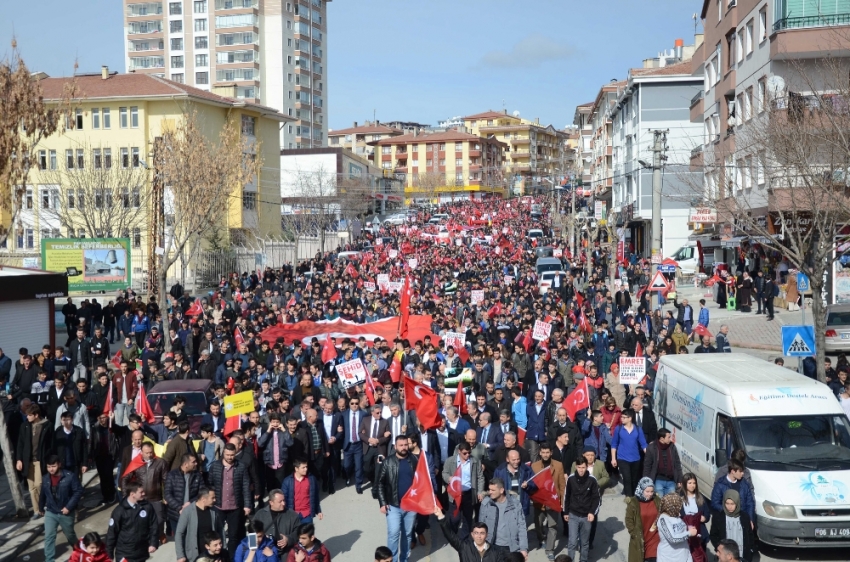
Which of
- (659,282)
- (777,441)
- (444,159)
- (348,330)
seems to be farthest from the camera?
(444,159)

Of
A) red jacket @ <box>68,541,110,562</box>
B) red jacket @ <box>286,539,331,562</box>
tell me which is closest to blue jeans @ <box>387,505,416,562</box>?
red jacket @ <box>286,539,331,562</box>

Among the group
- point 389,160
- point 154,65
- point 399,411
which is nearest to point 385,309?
point 399,411

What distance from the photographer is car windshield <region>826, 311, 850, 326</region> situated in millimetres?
23172

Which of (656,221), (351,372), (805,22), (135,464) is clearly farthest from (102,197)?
(135,464)

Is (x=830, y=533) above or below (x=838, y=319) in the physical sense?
below

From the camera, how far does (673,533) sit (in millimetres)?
8461

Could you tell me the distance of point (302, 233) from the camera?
2359 inches

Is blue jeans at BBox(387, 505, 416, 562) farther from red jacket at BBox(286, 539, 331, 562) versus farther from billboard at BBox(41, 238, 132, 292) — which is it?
billboard at BBox(41, 238, 132, 292)

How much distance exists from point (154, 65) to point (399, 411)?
95.6 metres

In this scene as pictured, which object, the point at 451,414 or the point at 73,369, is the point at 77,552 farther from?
the point at 73,369

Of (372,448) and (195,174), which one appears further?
(195,174)

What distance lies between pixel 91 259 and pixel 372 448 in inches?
975

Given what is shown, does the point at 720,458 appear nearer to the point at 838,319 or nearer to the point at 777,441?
the point at 777,441

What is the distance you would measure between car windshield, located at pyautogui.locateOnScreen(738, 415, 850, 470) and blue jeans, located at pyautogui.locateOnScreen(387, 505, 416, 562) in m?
3.91
